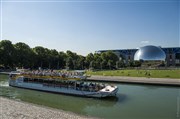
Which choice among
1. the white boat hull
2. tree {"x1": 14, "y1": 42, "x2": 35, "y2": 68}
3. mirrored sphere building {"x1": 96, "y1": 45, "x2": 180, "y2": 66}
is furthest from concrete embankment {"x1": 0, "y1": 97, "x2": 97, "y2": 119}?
mirrored sphere building {"x1": 96, "y1": 45, "x2": 180, "y2": 66}

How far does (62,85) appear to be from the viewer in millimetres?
37750

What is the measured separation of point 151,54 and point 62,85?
145019 mm

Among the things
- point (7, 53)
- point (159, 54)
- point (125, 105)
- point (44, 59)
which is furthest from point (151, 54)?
point (125, 105)

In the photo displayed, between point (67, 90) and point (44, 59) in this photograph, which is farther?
point (44, 59)

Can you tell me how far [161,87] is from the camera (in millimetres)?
42062

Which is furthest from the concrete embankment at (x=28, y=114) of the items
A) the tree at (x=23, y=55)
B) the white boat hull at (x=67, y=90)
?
the tree at (x=23, y=55)

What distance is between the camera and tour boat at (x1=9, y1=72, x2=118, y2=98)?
33378 millimetres

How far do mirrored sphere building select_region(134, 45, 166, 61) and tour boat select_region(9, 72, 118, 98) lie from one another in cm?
13839

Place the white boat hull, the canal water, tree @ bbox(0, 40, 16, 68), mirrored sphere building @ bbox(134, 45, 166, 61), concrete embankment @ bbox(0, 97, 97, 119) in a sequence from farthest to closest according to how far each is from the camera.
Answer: mirrored sphere building @ bbox(134, 45, 166, 61)
tree @ bbox(0, 40, 16, 68)
the white boat hull
the canal water
concrete embankment @ bbox(0, 97, 97, 119)

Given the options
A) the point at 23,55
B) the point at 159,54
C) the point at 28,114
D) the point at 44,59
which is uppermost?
the point at 159,54

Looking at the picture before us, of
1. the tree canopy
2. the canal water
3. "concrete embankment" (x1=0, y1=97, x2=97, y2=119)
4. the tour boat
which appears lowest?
Result: the canal water

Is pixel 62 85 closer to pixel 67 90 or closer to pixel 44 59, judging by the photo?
pixel 67 90

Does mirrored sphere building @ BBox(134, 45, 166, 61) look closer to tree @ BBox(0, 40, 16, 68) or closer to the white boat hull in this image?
tree @ BBox(0, 40, 16, 68)

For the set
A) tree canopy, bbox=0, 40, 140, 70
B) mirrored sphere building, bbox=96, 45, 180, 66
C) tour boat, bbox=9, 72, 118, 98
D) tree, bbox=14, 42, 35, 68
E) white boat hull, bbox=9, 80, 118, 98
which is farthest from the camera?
mirrored sphere building, bbox=96, 45, 180, 66
